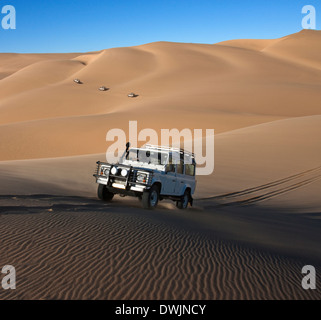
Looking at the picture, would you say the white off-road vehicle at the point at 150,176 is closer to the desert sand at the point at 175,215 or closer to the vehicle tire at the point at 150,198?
the vehicle tire at the point at 150,198

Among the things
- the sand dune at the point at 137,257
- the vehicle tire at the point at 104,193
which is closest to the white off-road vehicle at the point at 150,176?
the vehicle tire at the point at 104,193

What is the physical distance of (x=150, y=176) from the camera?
36.7 ft

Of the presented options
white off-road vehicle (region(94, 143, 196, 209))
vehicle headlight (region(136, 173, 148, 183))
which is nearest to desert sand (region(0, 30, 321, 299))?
white off-road vehicle (region(94, 143, 196, 209))

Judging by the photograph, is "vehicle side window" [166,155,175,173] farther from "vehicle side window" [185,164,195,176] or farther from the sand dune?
the sand dune

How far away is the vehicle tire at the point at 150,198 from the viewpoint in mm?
11109

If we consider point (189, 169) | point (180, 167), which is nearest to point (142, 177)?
point (180, 167)

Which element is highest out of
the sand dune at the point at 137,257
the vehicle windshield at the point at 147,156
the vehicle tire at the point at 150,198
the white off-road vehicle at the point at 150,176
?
the vehicle windshield at the point at 147,156

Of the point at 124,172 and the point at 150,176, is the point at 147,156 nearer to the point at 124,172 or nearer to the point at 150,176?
the point at 124,172

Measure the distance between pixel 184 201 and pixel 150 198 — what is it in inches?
88.2

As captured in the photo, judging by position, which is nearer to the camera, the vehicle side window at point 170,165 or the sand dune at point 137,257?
the sand dune at point 137,257

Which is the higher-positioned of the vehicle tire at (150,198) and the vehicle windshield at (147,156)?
the vehicle windshield at (147,156)

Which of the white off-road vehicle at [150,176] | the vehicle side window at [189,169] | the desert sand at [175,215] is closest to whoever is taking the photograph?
the desert sand at [175,215]
